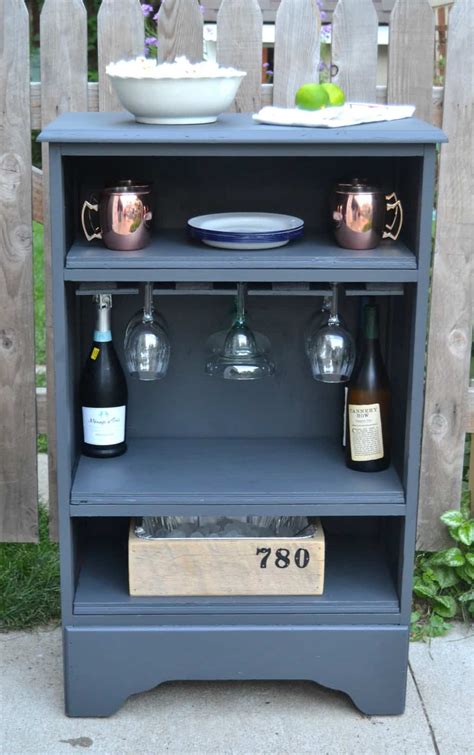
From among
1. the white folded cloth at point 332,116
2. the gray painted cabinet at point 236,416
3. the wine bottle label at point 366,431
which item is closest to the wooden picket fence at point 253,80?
the gray painted cabinet at point 236,416

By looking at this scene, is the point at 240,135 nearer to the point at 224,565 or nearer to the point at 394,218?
the point at 394,218

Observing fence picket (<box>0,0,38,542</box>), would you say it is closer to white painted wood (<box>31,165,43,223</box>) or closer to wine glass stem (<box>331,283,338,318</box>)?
white painted wood (<box>31,165,43,223</box>)

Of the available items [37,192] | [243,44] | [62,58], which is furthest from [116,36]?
Result: [37,192]

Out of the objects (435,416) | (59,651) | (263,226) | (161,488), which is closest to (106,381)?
(161,488)

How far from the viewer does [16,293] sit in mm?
3336

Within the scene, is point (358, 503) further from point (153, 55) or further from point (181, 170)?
point (153, 55)

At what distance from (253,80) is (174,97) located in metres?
0.68

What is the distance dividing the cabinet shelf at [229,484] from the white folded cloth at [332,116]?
36.6 inches

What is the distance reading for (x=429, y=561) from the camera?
3.50 meters

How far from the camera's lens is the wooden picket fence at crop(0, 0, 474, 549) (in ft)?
10.4

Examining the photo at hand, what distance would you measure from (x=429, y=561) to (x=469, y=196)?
1170mm

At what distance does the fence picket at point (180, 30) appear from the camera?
316cm

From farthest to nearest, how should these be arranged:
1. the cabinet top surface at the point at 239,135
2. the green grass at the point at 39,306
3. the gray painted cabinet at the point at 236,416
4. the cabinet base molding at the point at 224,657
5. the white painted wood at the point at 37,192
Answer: the green grass at the point at 39,306 < the white painted wood at the point at 37,192 < the cabinet base molding at the point at 224,657 < the gray painted cabinet at the point at 236,416 < the cabinet top surface at the point at 239,135

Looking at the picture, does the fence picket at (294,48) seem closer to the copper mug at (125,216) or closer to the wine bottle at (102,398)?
the copper mug at (125,216)
